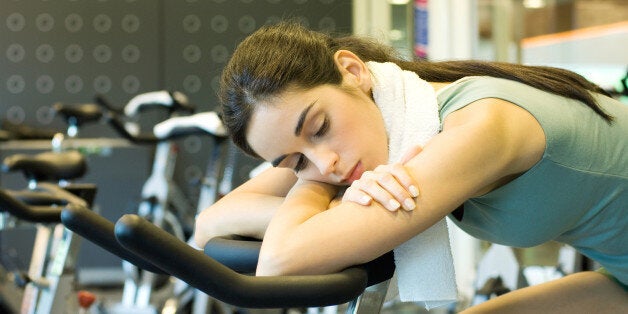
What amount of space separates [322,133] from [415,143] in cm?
12

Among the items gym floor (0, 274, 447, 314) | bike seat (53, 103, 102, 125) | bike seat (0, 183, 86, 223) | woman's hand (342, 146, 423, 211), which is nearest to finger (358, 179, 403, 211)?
woman's hand (342, 146, 423, 211)

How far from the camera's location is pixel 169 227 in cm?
492

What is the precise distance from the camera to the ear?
49.7 inches

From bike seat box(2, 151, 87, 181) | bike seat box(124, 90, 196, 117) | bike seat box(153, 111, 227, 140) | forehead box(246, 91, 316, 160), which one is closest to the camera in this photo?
forehead box(246, 91, 316, 160)

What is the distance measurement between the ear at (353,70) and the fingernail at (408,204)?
26 cm

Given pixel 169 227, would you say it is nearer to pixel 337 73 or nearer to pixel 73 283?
pixel 73 283

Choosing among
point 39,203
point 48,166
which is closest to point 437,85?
point 39,203

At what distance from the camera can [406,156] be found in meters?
1.12

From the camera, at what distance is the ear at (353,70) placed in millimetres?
1262

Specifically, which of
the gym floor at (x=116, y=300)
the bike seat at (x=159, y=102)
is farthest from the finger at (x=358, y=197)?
the bike seat at (x=159, y=102)

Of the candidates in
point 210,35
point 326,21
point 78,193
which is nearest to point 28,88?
point 210,35

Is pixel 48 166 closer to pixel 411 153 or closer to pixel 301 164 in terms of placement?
pixel 301 164

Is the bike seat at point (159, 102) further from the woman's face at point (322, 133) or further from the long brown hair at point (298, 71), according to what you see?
the woman's face at point (322, 133)

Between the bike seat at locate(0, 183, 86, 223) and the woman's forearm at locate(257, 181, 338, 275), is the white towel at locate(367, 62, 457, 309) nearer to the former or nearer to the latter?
the woman's forearm at locate(257, 181, 338, 275)
